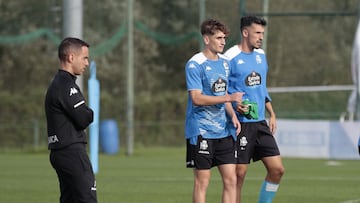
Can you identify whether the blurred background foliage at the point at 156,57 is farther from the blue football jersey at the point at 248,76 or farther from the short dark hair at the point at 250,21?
the blue football jersey at the point at 248,76

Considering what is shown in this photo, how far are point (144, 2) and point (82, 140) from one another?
1527 inches

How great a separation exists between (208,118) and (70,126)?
2390mm

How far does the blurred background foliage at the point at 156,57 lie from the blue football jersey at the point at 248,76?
16.7m

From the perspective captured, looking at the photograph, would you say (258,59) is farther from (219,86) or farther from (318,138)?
(318,138)

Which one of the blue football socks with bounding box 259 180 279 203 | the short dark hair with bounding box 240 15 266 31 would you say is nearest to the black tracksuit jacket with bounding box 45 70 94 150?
the short dark hair with bounding box 240 15 266 31

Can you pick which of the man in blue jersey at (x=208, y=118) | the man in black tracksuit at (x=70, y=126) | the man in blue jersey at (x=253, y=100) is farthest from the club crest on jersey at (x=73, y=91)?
the man in blue jersey at (x=253, y=100)

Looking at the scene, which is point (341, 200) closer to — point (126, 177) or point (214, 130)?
point (214, 130)

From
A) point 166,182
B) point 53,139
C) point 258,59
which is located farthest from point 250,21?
point 166,182

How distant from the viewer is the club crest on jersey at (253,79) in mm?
11969

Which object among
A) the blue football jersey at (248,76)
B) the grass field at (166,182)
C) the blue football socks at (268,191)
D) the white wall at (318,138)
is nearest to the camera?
the blue football jersey at (248,76)

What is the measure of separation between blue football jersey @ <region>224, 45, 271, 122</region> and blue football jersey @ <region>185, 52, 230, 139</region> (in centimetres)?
74

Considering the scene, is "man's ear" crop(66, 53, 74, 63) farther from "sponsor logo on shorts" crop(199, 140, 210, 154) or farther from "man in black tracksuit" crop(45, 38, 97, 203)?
"sponsor logo on shorts" crop(199, 140, 210, 154)

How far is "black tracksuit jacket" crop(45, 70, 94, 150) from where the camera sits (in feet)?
29.7

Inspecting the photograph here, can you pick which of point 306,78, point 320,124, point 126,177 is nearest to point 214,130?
point 126,177
